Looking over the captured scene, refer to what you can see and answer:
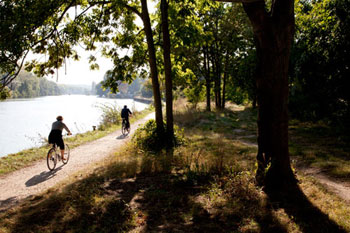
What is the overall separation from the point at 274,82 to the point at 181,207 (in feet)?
10.8

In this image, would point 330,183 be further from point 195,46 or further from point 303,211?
point 195,46

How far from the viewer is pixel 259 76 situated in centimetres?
545

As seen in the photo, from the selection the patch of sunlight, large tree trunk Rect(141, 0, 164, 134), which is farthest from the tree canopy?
the patch of sunlight

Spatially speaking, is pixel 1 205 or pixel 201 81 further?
pixel 201 81

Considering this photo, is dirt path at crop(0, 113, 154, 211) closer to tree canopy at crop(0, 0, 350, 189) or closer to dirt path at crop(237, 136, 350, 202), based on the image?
tree canopy at crop(0, 0, 350, 189)

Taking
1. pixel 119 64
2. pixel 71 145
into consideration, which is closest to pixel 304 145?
pixel 119 64

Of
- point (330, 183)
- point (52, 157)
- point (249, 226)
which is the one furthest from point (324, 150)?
point (52, 157)

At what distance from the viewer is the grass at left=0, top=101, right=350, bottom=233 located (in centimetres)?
432

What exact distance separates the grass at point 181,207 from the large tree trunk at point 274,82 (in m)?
0.51

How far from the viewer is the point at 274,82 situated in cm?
522

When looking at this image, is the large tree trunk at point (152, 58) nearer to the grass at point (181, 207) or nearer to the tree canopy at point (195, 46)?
the tree canopy at point (195, 46)

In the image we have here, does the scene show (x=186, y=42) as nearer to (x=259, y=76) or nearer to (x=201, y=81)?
(x=259, y=76)

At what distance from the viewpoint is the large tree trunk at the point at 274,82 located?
511 centimetres

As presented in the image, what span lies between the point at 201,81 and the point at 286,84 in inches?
846
